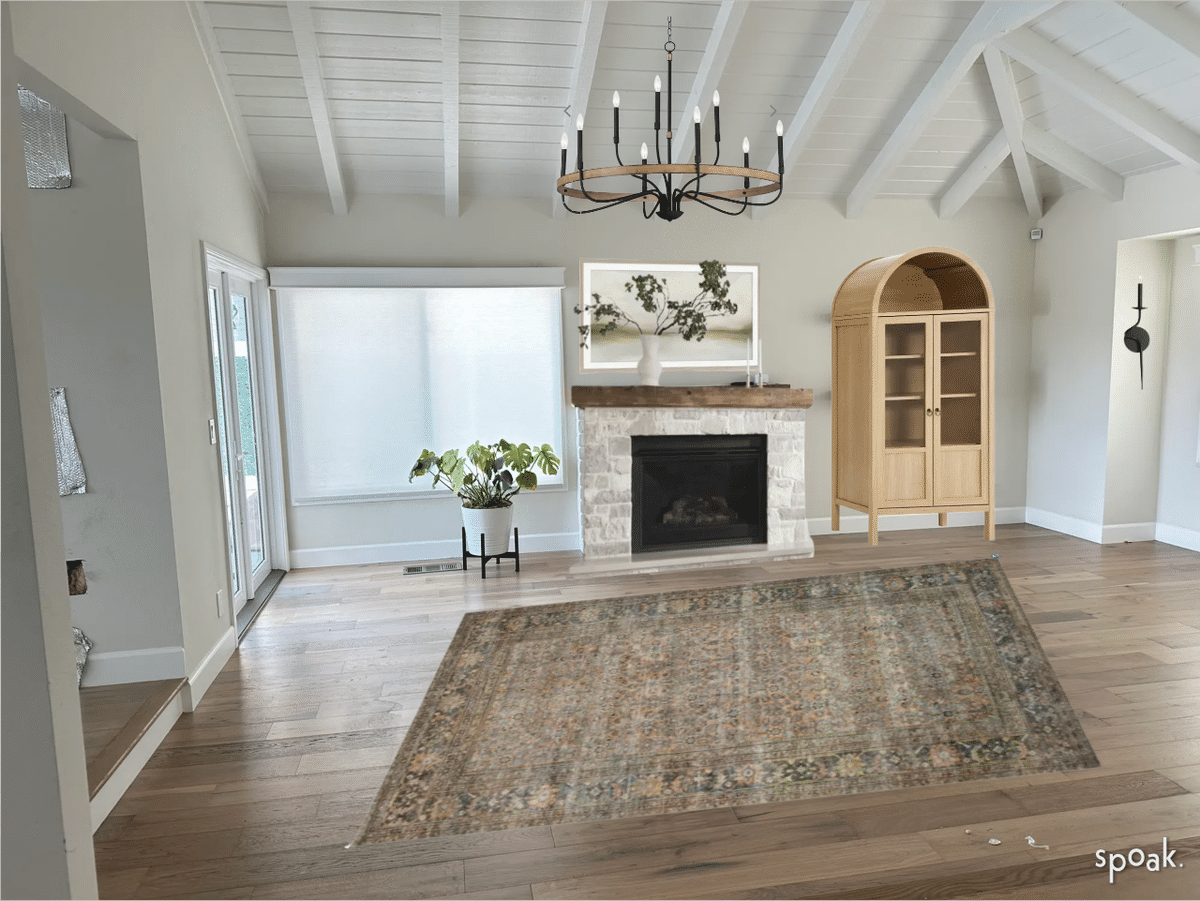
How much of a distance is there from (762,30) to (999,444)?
3.72 m

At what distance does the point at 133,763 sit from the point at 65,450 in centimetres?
116

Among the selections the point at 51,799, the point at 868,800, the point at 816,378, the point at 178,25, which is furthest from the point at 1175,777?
the point at 178,25

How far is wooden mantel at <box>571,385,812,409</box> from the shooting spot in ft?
17.5

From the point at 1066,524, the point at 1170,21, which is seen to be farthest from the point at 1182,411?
the point at 1170,21

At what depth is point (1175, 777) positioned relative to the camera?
268cm

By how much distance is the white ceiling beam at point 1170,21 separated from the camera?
3.84m

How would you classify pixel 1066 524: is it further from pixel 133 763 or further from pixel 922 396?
pixel 133 763

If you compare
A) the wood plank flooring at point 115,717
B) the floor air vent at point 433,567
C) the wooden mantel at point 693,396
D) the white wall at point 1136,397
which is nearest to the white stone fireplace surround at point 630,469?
the wooden mantel at point 693,396

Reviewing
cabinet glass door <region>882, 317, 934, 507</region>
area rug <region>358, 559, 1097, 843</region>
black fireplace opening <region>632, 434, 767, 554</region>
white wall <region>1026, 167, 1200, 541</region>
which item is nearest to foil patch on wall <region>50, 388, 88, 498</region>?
area rug <region>358, 559, 1097, 843</region>

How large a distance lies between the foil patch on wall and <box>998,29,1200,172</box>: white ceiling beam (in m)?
4.68

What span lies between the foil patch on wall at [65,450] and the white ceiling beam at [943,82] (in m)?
4.54

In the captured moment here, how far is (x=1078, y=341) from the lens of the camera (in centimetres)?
588

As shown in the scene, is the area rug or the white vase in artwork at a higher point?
the white vase in artwork

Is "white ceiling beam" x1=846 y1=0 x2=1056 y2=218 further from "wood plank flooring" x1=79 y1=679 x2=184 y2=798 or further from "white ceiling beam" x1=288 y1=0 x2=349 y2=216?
"wood plank flooring" x1=79 y1=679 x2=184 y2=798
